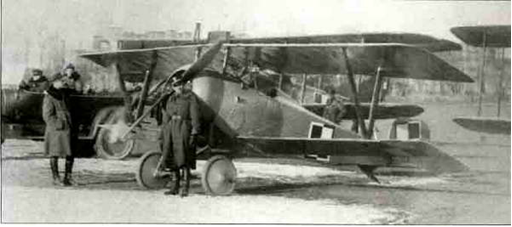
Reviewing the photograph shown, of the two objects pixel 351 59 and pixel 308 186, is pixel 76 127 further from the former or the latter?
pixel 351 59

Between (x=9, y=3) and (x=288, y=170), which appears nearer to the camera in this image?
(x=9, y=3)

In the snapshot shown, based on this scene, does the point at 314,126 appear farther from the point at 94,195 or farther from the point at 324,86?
the point at 94,195

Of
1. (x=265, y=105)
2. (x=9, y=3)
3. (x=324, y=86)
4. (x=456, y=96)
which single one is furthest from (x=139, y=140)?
(x=456, y=96)

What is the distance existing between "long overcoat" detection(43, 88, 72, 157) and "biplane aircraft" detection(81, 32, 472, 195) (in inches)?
17.9

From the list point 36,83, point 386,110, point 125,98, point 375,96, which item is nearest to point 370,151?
point 375,96

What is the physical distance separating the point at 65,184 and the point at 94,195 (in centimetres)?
39

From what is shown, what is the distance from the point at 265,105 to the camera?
19.4ft

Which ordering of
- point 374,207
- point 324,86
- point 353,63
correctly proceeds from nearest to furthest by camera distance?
point 374,207 → point 353,63 → point 324,86

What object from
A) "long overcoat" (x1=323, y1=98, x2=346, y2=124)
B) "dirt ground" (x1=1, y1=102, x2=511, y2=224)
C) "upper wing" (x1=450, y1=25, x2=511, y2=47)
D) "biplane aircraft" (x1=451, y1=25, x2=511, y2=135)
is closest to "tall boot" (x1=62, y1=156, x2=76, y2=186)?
"dirt ground" (x1=1, y1=102, x2=511, y2=224)

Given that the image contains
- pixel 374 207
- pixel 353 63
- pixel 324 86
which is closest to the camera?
pixel 374 207

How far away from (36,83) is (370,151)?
2.74 metres

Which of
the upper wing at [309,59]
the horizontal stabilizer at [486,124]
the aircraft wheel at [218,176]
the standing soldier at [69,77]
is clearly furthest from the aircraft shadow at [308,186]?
the standing soldier at [69,77]

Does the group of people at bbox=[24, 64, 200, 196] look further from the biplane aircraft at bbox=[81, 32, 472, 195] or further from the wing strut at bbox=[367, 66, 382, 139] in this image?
the wing strut at bbox=[367, 66, 382, 139]

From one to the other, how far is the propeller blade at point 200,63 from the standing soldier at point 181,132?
0.15 m
